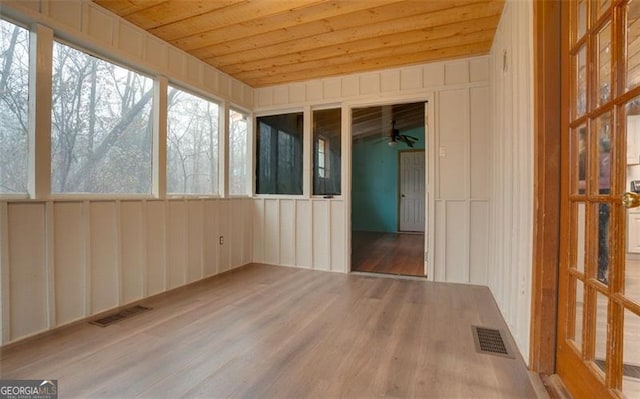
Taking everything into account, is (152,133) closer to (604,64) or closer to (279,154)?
(279,154)

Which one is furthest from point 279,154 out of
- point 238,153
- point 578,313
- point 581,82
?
point 578,313

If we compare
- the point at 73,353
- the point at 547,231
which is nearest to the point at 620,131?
the point at 547,231

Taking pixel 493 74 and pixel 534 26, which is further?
pixel 493 74

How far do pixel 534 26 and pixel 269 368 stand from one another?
2.56 meters

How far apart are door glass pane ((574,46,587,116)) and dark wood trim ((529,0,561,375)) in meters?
0.14

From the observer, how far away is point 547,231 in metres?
1.67

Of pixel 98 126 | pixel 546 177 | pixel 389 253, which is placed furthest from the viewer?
pixel 389 253

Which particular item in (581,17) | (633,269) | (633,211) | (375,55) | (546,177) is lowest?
(633,269)

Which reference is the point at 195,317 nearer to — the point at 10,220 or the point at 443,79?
the point at 10,220

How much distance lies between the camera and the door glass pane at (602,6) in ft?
4.00

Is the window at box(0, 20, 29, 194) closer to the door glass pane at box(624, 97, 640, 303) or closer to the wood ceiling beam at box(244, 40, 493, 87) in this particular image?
the wood ceiling beam at box(244, 40, 493, 87)

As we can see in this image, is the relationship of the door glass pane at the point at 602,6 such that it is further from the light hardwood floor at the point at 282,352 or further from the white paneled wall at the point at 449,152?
the white paneled wall at the point at 449,152

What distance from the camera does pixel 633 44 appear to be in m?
1.09

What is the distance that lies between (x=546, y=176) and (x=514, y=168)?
1.82 feet
